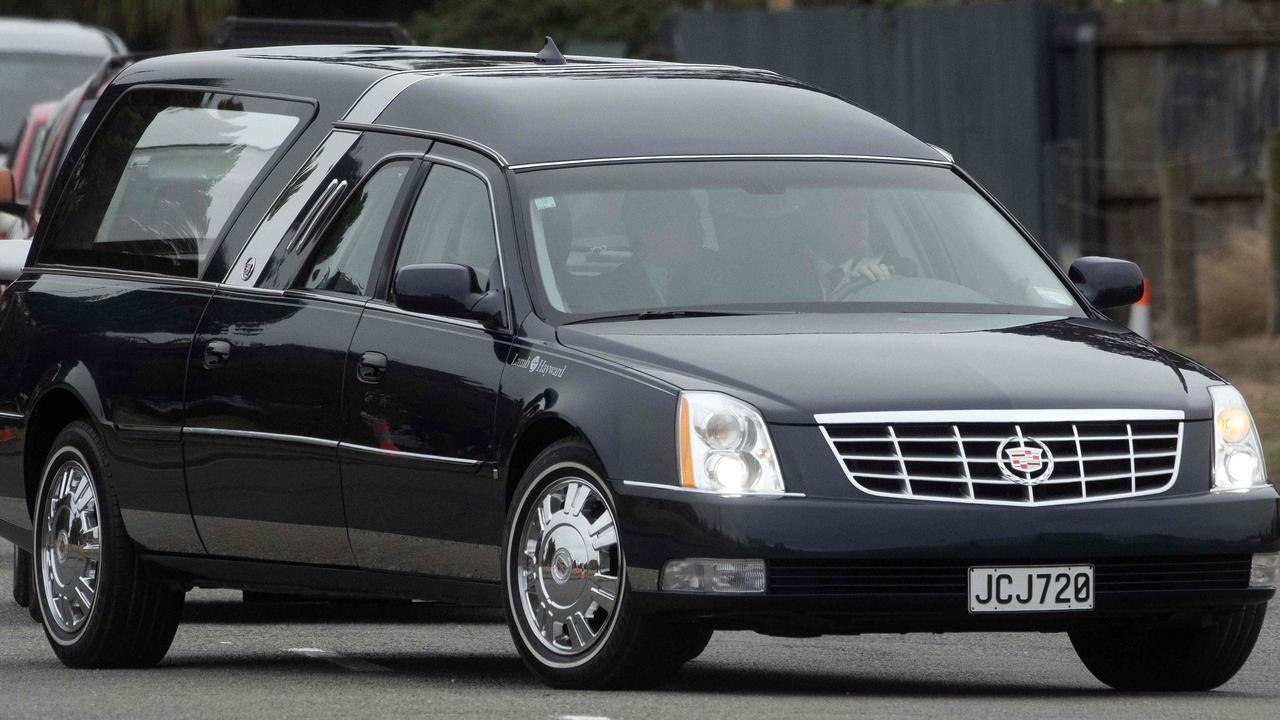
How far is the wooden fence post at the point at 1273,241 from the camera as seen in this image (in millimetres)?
19984

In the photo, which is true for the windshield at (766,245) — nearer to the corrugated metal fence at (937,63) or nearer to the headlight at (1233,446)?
the headlight at (1233,446)

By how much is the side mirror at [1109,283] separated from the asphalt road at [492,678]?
118cm

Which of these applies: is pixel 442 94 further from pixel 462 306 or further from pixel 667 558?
pixel 667 558

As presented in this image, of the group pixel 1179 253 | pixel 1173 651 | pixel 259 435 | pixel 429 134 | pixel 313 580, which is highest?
pixel 429 134

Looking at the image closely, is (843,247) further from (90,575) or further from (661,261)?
(90,575)

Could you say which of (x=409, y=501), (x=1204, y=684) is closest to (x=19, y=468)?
(x=409, y=501)

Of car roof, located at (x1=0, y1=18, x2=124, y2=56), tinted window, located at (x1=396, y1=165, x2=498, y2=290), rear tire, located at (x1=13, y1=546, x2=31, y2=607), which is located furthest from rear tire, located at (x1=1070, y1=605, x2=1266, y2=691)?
car roof, located at (x1=0, y1=18, x2=124, y2=56)

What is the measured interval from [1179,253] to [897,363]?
533 inches

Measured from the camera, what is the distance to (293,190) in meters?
9.88

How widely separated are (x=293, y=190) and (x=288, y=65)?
0.59 metres

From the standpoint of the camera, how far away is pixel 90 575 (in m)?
10.1

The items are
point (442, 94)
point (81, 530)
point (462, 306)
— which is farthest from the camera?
point (81, 530)

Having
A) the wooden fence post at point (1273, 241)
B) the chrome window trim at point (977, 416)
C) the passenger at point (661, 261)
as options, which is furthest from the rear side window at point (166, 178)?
the wooden fence post at point (1273, 241)

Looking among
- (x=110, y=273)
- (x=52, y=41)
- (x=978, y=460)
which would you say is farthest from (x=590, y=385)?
(x=52, y=41)
